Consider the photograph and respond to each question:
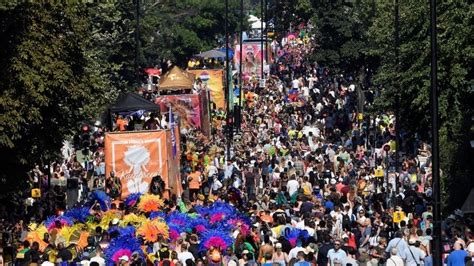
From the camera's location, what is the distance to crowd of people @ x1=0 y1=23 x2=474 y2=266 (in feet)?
86.2

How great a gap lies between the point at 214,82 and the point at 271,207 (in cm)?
3954

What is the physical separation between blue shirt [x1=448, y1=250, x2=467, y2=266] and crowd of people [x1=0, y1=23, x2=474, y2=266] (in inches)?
0.9

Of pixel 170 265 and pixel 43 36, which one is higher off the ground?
pixel 43 36

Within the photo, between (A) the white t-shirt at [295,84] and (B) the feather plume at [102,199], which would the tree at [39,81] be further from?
(A) the white t-shirt at [295,84]

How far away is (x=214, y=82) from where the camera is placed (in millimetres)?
72625

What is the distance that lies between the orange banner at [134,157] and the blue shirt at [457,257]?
1545cm

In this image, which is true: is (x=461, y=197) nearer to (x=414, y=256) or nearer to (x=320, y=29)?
(x=414, y=256)

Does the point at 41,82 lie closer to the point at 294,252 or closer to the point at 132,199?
the point at 132,199

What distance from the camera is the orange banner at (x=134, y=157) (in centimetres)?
3866

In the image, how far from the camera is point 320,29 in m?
74.1

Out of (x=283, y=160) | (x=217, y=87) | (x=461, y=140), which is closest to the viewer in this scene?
(x=461, y=140)

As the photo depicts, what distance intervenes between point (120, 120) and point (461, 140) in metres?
11.6

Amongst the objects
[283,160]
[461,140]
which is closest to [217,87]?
[283,160]

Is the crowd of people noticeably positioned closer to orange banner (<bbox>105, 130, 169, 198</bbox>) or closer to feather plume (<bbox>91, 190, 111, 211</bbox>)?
feather plume (<bbox>91, 190, 111, 211</bbox>)
